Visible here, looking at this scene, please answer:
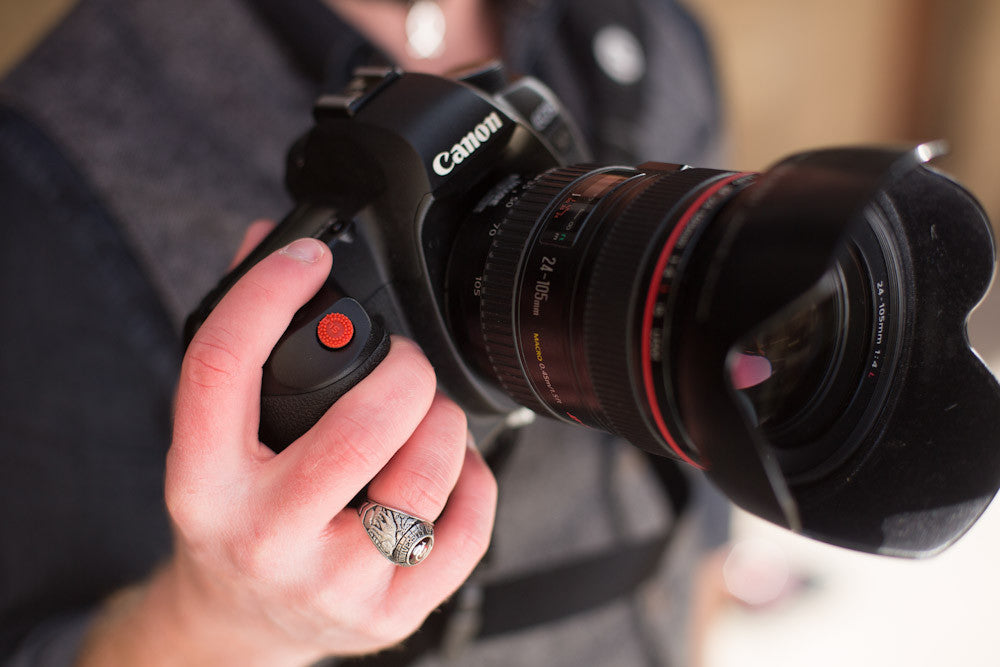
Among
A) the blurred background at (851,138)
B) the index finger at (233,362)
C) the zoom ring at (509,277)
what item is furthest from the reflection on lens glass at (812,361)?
the blurred background at (851,138)

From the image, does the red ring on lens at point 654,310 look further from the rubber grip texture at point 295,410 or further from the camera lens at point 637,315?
the rubber grip texture at point 295,410

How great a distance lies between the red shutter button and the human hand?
2 cm

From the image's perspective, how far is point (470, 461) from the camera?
44 cm

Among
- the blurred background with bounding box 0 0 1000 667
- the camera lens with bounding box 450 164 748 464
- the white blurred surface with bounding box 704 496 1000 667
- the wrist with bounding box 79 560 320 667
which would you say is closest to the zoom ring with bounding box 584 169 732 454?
the camera lens with bounding box 450 164 748 464

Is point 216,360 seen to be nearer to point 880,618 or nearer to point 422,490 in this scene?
point 422,490

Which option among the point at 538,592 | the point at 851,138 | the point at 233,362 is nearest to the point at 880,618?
the point at 538,592

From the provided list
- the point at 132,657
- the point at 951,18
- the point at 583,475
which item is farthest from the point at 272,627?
the point at 951,18

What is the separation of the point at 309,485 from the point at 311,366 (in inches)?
2.2

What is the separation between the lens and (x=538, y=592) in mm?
657

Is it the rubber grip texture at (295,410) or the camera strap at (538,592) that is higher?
the rubber grip texture at (295,410)

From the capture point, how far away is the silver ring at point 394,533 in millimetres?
370

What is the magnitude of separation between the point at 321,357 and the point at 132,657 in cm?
26

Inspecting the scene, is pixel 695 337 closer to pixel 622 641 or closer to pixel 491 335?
pixel 491 335

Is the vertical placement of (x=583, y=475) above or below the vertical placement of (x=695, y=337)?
below
